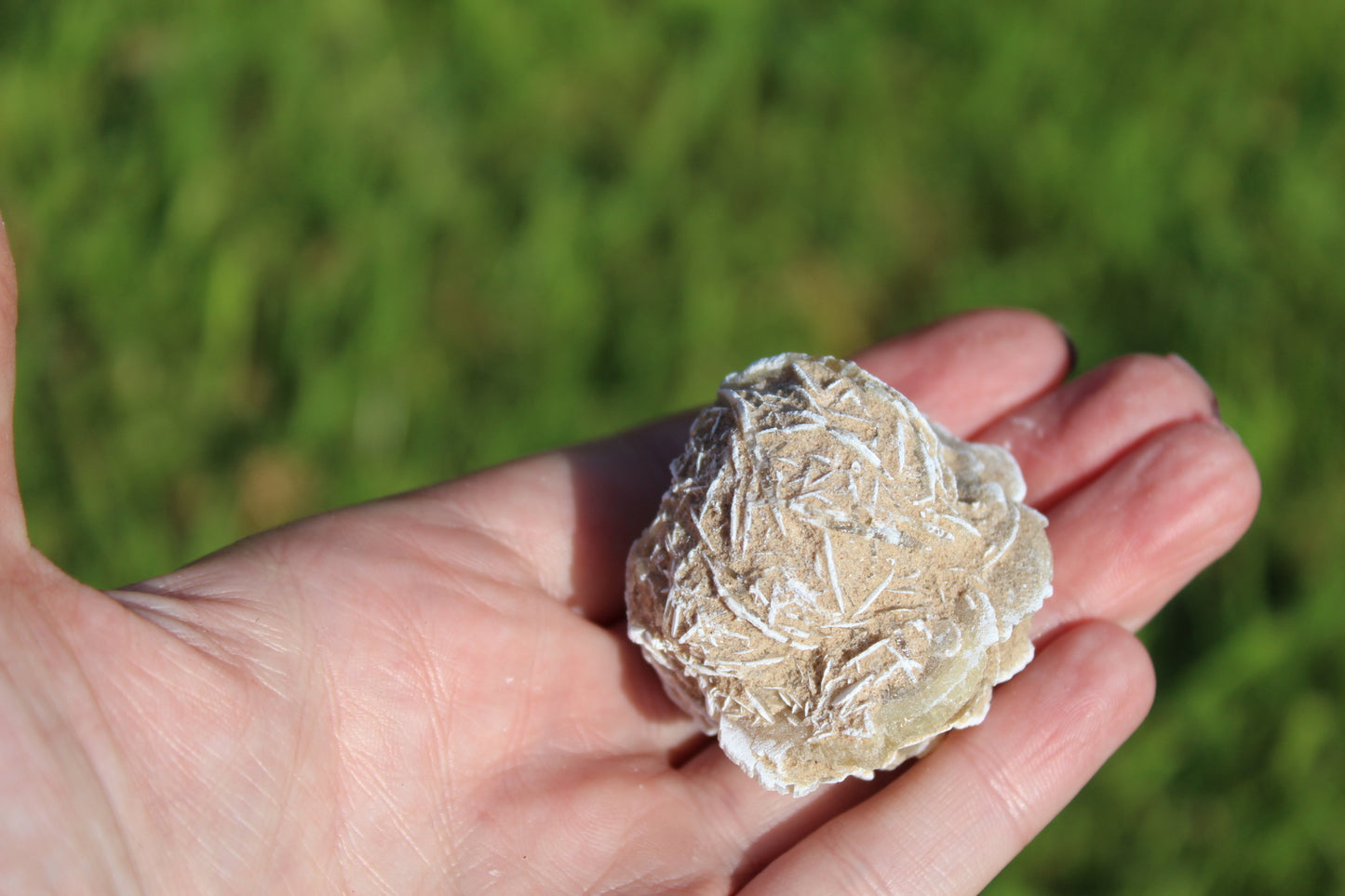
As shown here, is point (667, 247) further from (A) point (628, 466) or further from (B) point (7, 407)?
(B) point (7, 407)

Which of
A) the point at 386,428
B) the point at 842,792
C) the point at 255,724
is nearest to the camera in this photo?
the point at 255,724

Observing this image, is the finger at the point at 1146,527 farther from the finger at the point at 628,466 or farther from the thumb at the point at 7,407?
the thumb at the point at 7,407

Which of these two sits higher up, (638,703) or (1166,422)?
(1166,422)

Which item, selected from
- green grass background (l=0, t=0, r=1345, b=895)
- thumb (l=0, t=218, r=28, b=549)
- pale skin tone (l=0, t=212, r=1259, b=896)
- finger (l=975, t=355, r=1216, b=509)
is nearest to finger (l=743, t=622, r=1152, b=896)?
pale skin tone (l=0, t=212, r=1259, b=896)

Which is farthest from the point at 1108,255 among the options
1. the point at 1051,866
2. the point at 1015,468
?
the point at 1051,866

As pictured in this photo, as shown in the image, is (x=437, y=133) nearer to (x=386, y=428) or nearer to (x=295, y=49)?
(x=295, y=49)
